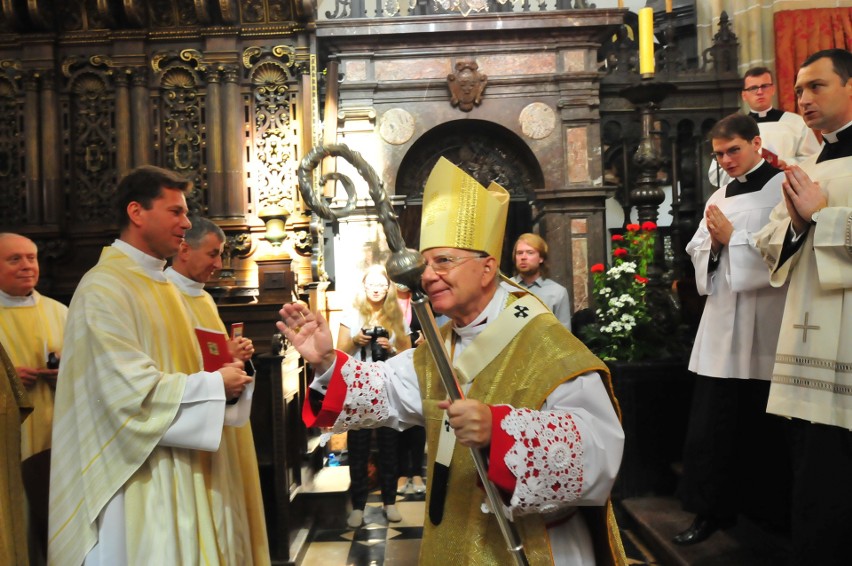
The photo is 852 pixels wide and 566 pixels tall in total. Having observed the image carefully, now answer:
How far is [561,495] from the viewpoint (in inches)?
67.0

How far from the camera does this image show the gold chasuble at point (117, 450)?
8.04 feet

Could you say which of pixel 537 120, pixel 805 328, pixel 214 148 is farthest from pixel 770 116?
pixel 214 148

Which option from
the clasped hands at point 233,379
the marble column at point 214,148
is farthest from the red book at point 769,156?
the marble column at point 214,148

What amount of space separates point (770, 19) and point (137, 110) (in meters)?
7.01

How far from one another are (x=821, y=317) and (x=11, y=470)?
3.27 meters

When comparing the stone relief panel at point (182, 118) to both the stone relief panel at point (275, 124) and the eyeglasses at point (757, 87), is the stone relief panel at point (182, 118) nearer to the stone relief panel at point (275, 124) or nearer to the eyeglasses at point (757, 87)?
the stone relief panel at point (275, 124)

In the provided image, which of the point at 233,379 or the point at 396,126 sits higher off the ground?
the point at 396,126

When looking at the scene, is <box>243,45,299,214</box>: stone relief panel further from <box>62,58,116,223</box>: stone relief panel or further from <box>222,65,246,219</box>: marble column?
<box>62,58,116,223</box>: stone relief panel

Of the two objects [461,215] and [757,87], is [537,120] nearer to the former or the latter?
[757,87]

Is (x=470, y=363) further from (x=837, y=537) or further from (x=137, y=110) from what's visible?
(x=137, y=110)

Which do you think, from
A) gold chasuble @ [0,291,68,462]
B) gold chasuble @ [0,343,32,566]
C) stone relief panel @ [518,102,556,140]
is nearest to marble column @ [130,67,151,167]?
gold chasuble @ [0,291,68,462]

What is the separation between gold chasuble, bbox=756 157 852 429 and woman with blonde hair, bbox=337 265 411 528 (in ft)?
8.57

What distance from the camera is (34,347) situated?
3965 mm

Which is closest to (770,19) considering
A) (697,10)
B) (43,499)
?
(697,10)
